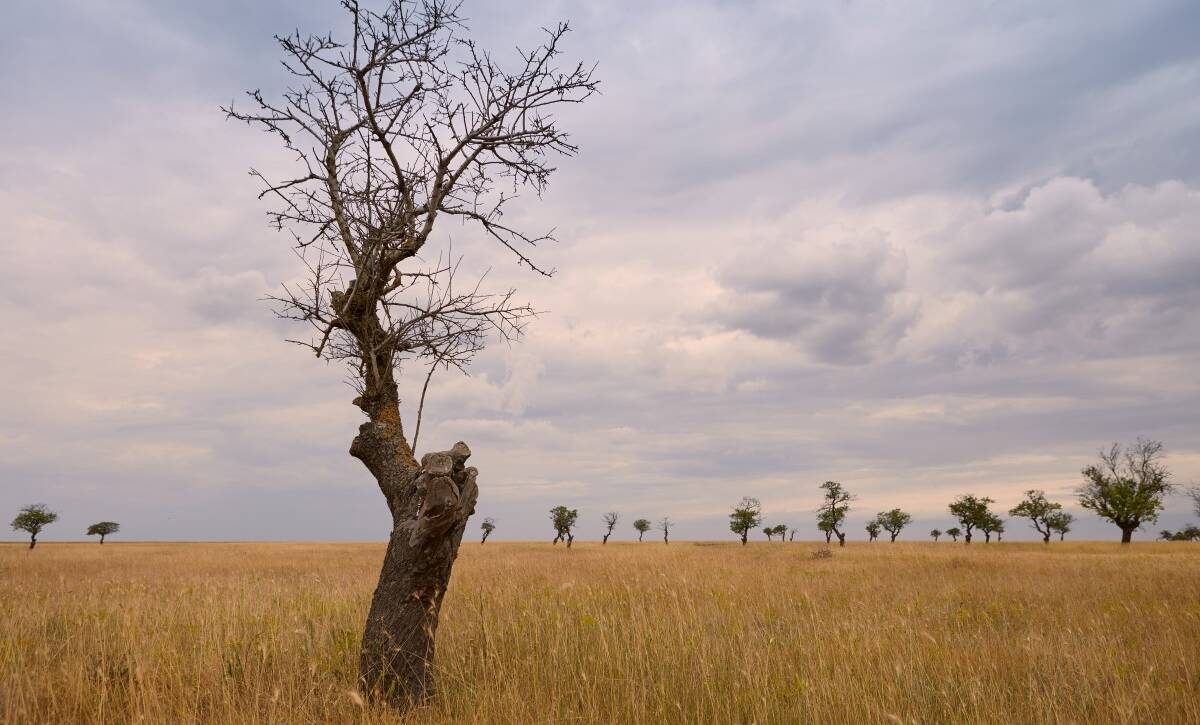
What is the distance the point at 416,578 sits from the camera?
557 cm

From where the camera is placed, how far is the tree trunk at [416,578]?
17.6 feet

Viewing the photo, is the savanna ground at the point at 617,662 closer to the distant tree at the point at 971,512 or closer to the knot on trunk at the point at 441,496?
the knot on trunk at the point at 441,496

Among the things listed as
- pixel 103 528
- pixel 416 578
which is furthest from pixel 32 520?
pixel 416 578

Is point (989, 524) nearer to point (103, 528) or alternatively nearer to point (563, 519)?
point (563, 519)

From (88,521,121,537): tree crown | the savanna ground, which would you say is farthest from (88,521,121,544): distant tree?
the savanna ground

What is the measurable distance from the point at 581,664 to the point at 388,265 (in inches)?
166

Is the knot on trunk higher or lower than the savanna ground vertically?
higher

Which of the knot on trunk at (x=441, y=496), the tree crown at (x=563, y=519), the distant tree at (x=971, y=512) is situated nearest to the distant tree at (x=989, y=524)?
the distant tree at (x=971, y=512)

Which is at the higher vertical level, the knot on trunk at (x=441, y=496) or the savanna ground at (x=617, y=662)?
the knot on trunk at (x=441, y=496)

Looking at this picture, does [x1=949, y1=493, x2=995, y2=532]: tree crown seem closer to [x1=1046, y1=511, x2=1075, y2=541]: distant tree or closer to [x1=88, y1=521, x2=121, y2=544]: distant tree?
[x1=1046, y1=511, x2=1075, y2=541]: distant tree

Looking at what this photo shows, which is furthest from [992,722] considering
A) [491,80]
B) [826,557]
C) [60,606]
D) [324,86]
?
[826,557]

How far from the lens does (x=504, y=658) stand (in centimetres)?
646

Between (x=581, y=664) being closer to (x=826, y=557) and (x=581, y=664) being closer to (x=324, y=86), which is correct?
(x=324, y=86)

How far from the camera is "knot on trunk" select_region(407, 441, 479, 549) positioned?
210 inches
